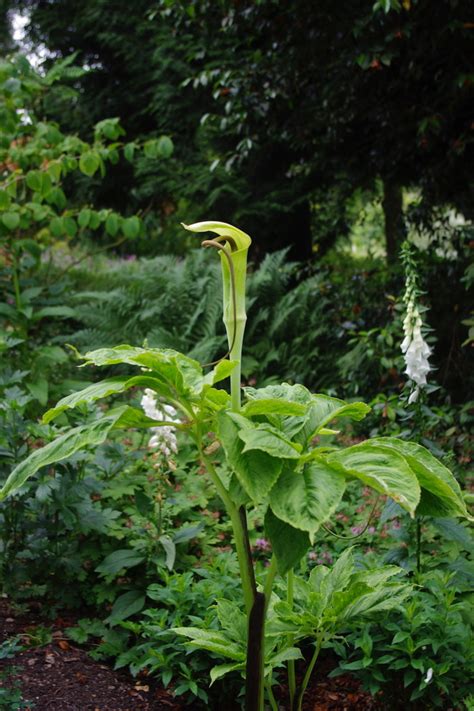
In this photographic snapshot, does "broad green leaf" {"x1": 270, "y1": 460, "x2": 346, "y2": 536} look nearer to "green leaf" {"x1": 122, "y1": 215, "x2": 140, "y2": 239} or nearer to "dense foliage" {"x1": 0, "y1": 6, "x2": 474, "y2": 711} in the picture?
"dense foliage" {"x1": 0, "y1": 6, "x2": 474, "y2": 711}

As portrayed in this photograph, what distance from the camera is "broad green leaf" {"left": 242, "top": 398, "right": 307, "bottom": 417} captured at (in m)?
1.60

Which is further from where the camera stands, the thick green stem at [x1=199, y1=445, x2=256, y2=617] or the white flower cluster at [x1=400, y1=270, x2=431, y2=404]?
the white flower cluster at [x1=400, y1=270, x2=431, y2=404]

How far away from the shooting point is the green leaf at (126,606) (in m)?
2.52

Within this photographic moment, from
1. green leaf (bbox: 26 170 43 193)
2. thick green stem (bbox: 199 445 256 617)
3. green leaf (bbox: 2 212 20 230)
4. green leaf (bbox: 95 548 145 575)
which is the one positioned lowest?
green leaf (bbox: 95 548 145 575)

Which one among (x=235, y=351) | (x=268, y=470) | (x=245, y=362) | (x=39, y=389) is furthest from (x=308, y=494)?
(x=245, y=362)

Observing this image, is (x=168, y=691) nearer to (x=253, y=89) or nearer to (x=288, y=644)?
(x=288, y=644)

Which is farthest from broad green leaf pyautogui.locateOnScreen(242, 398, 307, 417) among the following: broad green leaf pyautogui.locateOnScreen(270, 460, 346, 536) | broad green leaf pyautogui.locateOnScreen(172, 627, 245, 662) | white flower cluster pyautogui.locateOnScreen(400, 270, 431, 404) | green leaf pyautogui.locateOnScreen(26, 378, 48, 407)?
green leaf pyautogui.locateOnScreen(26, 378, 48, 407)

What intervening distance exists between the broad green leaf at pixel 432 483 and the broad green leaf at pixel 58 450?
25.3 inches

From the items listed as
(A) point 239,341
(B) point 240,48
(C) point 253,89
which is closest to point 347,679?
(A) point 239,341

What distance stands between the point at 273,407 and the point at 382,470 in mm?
289

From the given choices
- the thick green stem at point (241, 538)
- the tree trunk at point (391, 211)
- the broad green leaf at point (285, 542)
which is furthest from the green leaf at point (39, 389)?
the tree trunk at point (391, 211)

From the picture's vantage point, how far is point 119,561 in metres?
2.64

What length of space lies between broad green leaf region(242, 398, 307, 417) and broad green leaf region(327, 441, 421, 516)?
0.13 meters

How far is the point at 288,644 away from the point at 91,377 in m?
4.25
